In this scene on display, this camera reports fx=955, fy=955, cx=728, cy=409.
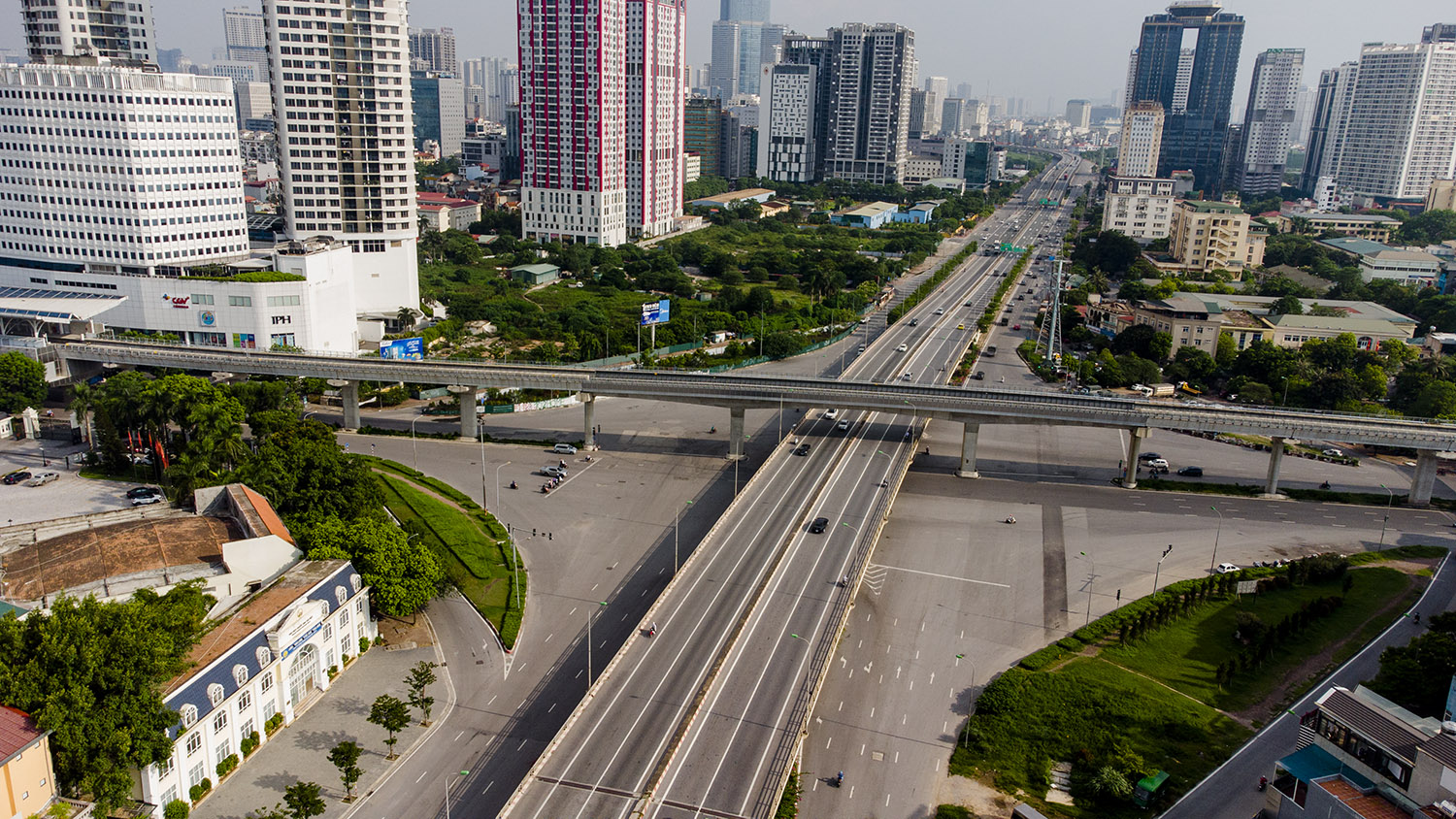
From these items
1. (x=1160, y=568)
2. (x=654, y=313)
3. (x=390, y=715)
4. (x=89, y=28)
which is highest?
(x=89, y=28)

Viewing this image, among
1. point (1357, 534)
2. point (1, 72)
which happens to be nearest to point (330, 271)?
point (1, 72)

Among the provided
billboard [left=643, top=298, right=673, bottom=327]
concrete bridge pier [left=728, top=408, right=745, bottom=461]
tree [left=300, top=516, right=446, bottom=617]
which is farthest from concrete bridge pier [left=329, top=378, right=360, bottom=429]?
billboard [left=643, top=298, right=673, bottom=327]

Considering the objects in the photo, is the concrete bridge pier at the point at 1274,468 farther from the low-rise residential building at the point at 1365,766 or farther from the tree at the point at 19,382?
the tree at the point at 19,382

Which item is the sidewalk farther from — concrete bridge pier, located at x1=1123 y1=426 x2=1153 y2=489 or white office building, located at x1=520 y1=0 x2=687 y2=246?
white office building, located at x1=520 y1=0 x2=687 y2=246

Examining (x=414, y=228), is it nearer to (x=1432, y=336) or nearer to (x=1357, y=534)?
(x=1357, y=534)

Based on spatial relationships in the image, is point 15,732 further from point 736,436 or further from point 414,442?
point 736,436

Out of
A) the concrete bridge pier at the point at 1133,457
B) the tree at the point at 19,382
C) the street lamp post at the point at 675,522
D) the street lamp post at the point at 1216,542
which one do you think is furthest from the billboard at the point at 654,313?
the street lamp post at the point at 1216,542

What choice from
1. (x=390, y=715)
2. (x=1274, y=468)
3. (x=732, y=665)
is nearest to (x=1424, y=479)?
(x=1274, y=468)
